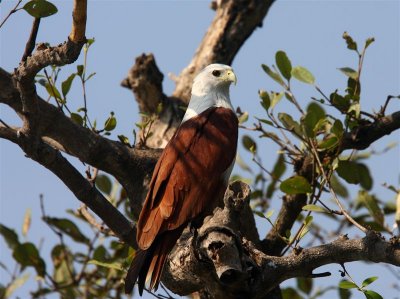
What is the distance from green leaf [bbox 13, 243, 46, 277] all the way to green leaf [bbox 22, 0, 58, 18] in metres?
2.05

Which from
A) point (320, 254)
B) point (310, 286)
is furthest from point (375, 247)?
point (310, 286)

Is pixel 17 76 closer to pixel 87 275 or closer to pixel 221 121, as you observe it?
pixel 221 121

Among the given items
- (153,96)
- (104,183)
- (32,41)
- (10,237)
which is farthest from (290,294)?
(32,41)

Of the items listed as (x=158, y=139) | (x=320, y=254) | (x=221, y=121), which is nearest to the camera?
(x=320, y=254)

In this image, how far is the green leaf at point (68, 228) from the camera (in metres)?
5.18

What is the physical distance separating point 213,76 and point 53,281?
1731mm

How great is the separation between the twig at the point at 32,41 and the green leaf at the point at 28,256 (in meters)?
1.83

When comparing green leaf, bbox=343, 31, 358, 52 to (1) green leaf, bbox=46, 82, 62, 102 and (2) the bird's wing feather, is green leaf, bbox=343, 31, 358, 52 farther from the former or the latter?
(1) green leaf, bbox=46, 82, 62, 102

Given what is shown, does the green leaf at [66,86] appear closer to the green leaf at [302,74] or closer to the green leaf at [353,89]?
the green leaf at [302,74]

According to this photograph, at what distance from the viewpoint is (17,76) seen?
3494mm

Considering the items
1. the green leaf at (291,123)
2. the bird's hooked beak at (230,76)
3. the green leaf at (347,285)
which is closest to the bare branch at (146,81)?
the bird's hooked beak at (230,76)

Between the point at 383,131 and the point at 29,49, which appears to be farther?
the point at 383,131

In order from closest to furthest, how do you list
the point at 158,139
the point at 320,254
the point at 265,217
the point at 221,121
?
the point at 320,254
the point at 265,217
the point at 221,121
the point at 158,139

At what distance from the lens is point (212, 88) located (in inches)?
205
